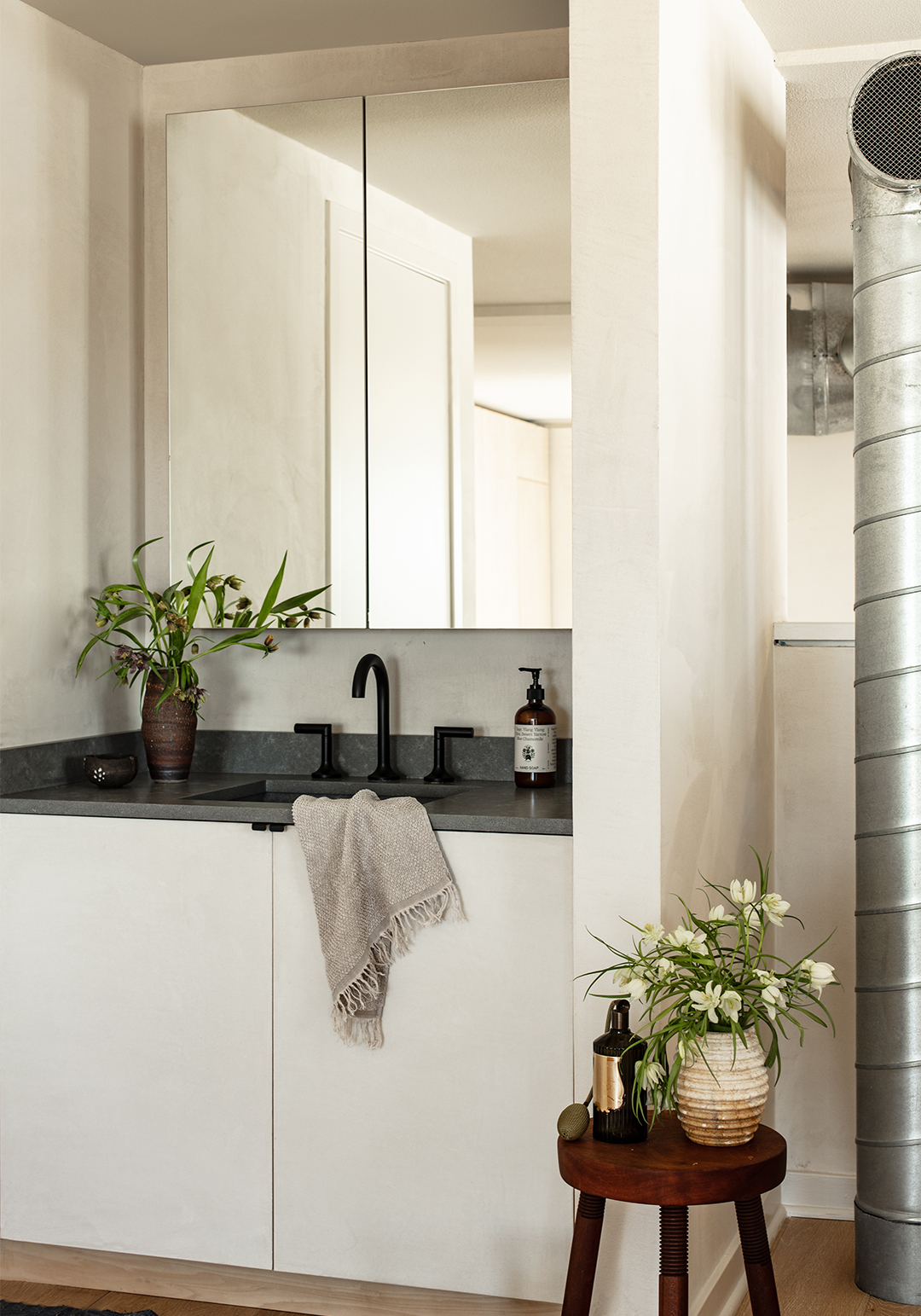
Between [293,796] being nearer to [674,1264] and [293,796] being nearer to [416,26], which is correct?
[674,1264]

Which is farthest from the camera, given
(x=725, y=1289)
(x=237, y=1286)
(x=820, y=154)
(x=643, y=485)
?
(x=820, y=154)

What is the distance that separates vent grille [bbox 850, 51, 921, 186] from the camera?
7.70ft

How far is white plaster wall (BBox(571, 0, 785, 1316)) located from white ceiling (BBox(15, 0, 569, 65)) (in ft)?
2.18

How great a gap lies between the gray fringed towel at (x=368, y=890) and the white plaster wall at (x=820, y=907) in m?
0.98

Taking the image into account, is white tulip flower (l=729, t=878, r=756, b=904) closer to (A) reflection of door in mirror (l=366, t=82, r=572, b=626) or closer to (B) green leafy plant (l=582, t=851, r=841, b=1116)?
(B) green leafy plant (l=582, t=851, r=841, b=1116)

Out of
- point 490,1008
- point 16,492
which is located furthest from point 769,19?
point 490,1008

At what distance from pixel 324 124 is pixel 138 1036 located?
1.98 meters

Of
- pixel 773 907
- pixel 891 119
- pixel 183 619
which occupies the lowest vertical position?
pixel 773 907

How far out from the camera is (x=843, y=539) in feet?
17.7

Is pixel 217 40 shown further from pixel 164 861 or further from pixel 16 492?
pixel 164 861

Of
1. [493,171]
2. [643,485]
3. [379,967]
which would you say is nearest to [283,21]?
[493,171]

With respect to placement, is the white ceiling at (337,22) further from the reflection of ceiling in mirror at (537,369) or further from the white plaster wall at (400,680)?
the white plaster wall at (400,680)

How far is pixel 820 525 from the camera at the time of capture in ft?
17.7

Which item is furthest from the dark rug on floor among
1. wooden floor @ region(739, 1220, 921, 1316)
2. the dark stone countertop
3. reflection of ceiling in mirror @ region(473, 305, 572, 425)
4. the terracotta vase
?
reflection of ceiling in mirror @ region(473, 305, 572, 425)
